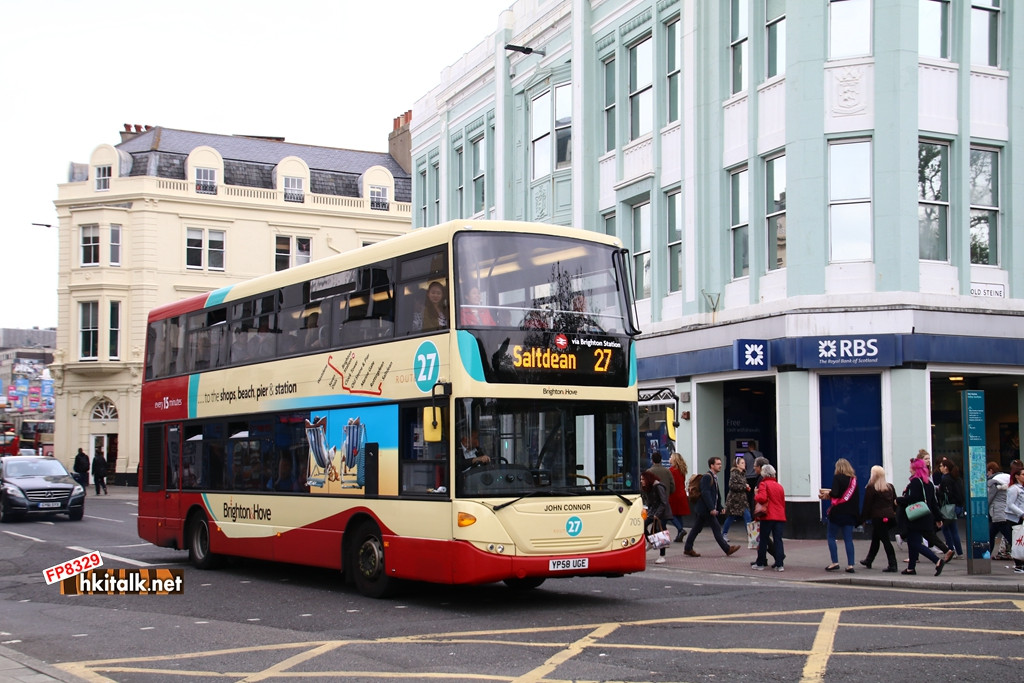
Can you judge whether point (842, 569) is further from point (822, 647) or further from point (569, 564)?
point (822, 647)

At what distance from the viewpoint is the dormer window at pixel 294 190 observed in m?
59.3

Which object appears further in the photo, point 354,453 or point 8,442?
point 8,442

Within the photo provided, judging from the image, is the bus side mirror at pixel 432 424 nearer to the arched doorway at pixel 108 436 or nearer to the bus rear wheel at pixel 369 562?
the bus rear wheel at pixel 369 562

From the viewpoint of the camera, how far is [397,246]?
542 inches

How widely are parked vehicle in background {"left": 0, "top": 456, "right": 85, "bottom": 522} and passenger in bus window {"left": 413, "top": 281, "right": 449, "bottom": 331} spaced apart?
19455 mm

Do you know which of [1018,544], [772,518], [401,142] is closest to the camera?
[1018,544]

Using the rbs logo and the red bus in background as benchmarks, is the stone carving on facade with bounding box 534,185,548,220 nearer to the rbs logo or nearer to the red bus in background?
the rbs logo

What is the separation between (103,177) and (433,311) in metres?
47.6

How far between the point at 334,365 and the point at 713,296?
11379 mm

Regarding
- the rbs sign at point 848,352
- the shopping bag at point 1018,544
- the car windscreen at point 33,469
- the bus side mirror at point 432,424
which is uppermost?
the rbs sign at point 848,352

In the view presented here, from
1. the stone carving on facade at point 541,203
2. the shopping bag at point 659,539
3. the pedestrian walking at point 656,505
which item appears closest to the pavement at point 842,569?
the shopping bag at point 659,539

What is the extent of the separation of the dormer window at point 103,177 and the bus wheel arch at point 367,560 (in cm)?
4582

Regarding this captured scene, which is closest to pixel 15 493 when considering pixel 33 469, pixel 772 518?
pixel 33 469

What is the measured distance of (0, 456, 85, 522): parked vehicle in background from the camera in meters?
29.1
